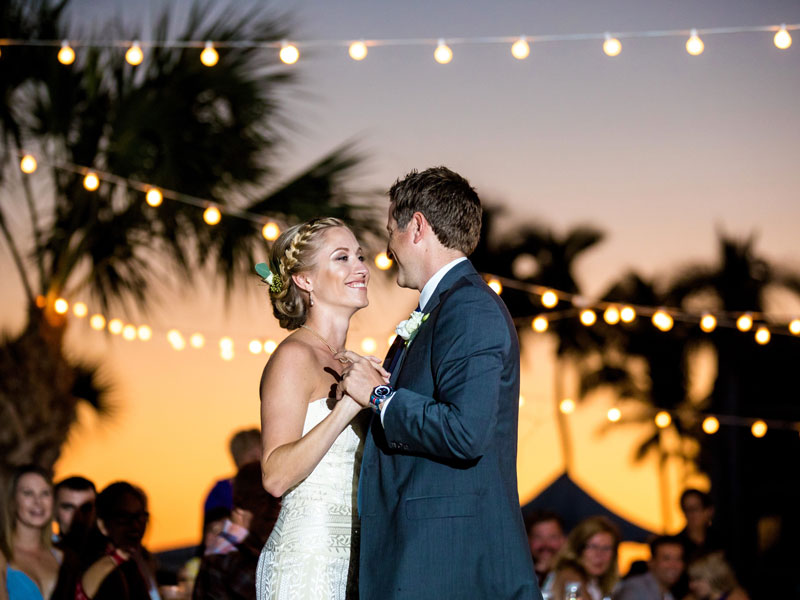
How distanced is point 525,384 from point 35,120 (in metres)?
9.97

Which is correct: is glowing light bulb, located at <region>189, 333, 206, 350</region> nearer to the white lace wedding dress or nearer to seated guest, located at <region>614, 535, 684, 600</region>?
seated guest, located at <region>614, 535, 684, 600</region>

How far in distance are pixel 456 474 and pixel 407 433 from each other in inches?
6.5

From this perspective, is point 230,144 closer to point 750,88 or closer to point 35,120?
point 35,120

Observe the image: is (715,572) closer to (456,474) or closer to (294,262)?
(294,262)

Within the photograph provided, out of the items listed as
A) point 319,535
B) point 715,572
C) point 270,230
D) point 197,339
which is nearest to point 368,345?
point 197,339

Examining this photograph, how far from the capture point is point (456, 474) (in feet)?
8.59

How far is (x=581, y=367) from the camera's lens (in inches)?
796

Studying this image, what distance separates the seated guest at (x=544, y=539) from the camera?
20.6 feet

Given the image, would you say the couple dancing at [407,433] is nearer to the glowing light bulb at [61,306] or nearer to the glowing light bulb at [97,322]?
the glowing light bulb at [61,306]

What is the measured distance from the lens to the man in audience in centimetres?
576

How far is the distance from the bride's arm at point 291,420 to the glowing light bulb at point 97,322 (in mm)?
5706

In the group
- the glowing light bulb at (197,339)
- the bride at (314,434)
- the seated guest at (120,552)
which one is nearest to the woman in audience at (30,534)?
the seated guest at (120,552)

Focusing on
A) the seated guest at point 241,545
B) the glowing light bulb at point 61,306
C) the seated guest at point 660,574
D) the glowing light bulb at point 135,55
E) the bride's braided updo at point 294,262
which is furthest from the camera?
the glowing light bulb at point 61,306

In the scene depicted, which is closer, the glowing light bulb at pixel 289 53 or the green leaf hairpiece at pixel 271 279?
the green leaf hairpiece at pixel 271 279
